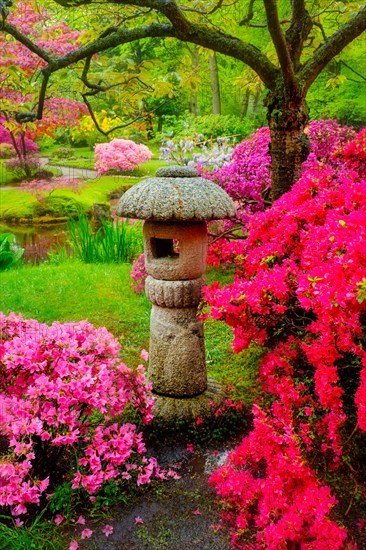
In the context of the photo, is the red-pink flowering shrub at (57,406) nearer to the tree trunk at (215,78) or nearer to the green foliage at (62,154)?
the tree trunk at (215,78)

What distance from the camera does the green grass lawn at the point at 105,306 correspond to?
3.98 metres

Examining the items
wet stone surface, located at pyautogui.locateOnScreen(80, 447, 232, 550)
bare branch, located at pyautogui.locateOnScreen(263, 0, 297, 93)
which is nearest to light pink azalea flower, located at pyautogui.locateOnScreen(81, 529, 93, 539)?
wet stone surface, located at pyautogui.locateOnScreen(80, 447, 232, 550)

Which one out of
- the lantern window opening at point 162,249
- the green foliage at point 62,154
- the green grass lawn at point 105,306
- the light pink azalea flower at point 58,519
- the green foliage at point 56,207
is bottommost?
the green foliage at point 56,207

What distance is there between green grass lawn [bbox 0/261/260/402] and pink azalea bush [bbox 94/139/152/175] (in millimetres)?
9035

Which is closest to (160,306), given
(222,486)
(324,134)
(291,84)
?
(222,486)

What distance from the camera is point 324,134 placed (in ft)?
18.7

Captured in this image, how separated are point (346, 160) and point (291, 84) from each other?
109 centimetres

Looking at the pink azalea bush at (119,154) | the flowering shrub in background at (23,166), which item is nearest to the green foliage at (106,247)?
the pink azalea bush at (119,154)

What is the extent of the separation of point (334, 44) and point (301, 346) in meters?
2.66

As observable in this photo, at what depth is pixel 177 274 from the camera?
10.0 feet

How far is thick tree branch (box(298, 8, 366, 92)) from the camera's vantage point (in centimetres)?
360

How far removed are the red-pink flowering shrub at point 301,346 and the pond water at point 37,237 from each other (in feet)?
21.5

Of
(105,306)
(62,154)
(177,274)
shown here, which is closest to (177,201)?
(177,274)

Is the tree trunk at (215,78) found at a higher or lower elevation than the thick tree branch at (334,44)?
higher
